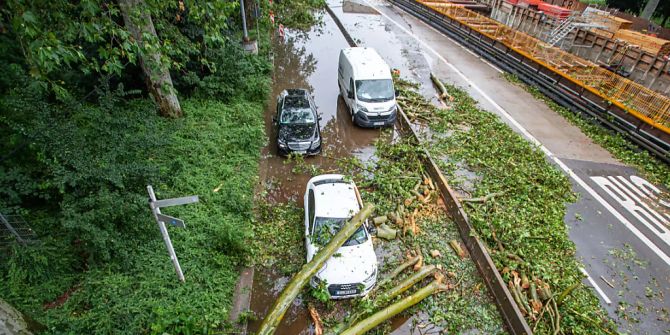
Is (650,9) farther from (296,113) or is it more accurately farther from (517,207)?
(296,113)

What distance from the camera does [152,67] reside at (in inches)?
341

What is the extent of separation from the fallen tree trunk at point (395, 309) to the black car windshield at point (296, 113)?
6958mm

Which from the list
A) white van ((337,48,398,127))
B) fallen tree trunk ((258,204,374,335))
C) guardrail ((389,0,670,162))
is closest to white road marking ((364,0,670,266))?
guardrail ((389,0,670,162))

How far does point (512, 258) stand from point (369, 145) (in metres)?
6.45

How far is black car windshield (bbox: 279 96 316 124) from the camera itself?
11.7 meters

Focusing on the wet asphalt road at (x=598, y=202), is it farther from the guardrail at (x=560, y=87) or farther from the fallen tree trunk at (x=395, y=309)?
the fallen tree trunk at (x=395, y=309)

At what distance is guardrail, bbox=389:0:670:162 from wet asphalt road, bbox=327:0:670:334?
98 cm

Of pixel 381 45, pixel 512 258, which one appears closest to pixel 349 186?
pixel 512 258

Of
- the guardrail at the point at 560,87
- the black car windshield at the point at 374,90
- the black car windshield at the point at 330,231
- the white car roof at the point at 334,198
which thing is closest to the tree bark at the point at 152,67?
the white car roof at the point at 334,198

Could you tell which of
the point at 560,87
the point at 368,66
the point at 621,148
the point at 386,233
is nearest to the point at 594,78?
the point at 560,87

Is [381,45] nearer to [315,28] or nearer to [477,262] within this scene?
[315,28]

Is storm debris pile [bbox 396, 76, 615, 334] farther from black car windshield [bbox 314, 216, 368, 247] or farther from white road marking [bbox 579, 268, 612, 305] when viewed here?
black car windshield [bbox 314, 216, 368, 247]

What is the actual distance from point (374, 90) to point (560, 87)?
409 inches

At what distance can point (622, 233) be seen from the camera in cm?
934
